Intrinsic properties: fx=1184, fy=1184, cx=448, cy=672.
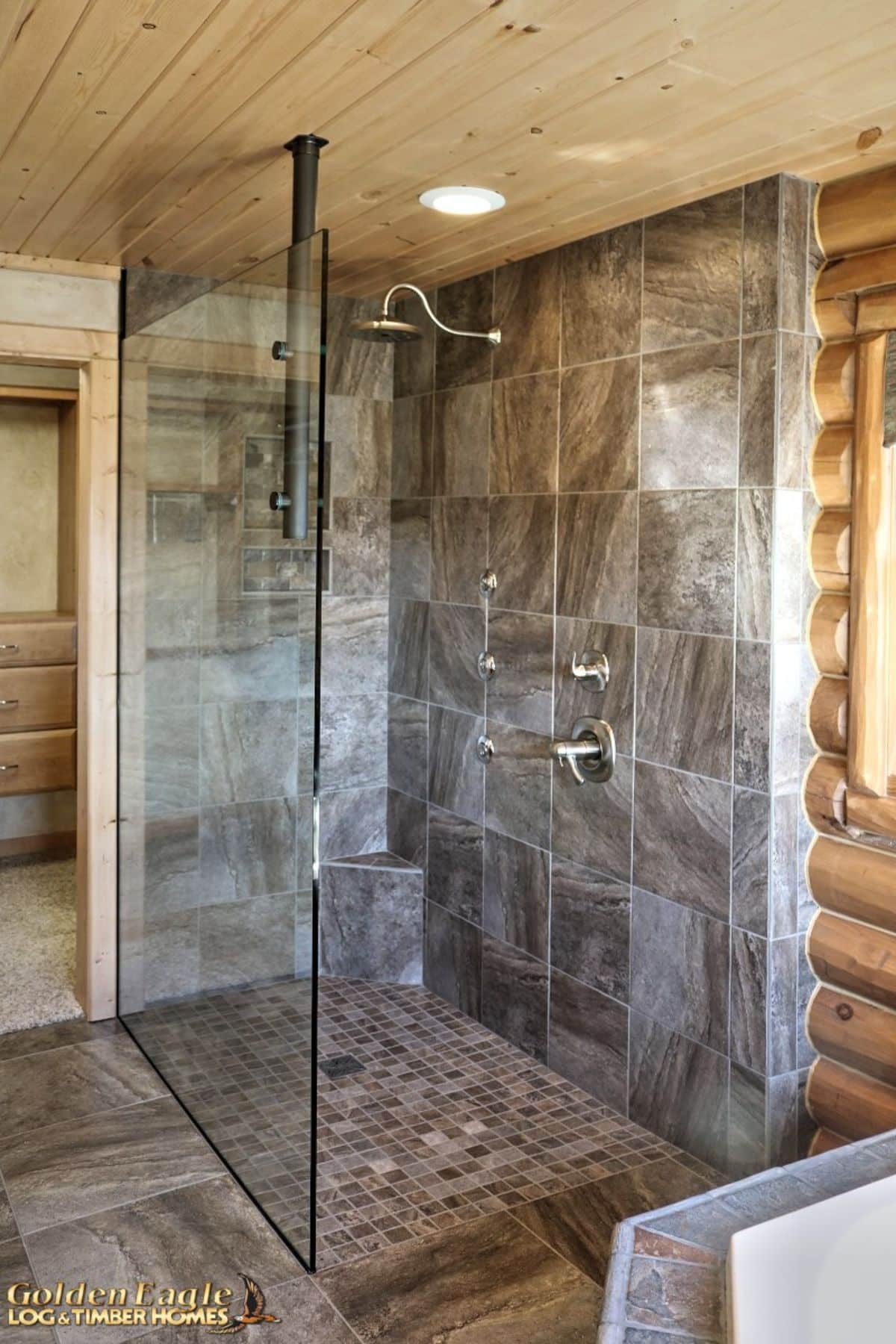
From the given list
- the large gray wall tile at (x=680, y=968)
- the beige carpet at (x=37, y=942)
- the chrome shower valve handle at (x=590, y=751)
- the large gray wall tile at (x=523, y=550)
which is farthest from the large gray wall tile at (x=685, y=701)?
the beige carpet at (x=37, y=942)

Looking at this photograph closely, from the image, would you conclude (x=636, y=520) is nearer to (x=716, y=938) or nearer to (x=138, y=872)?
(x=716, y=938)

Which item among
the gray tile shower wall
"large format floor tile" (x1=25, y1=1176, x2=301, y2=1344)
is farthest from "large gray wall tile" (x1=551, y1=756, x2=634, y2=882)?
"large format floor tile" (x1=25, y1=1176, x2=301, y2=1344)

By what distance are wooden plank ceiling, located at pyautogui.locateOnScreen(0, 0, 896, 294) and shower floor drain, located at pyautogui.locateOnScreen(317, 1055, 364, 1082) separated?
233 cm

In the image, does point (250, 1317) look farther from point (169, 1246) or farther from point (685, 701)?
point (685, 701)

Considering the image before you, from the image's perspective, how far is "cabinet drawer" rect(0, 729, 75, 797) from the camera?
5180mm

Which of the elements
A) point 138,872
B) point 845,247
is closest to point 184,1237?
point 138,872

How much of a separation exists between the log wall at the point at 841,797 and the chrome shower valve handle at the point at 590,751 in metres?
0.57

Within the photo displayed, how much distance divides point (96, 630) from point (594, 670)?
154 cm

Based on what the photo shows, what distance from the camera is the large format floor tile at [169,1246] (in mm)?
2408

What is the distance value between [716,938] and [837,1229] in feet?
3.38

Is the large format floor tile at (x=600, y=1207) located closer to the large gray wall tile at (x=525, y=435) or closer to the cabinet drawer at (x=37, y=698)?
the large gray wall tile at (x=525, y=435)

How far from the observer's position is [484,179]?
105 inches

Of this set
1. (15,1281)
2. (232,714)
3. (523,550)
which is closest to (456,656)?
(523,550)

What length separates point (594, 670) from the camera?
3141 mm
